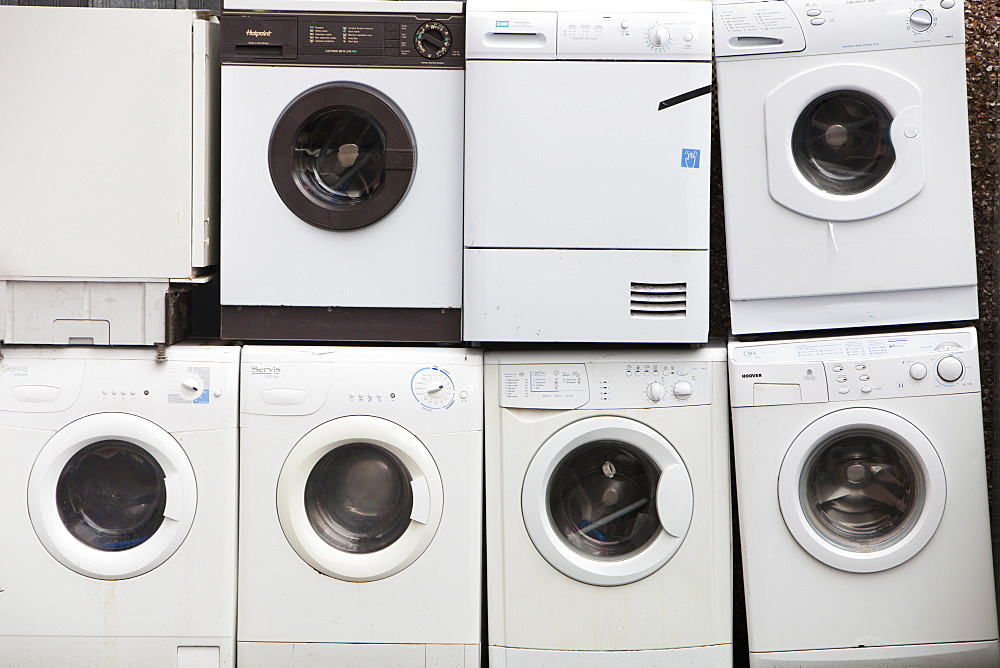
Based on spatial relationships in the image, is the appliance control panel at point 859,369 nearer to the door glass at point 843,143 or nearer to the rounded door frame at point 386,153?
the door glass at point 843,143

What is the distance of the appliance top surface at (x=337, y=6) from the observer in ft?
7.16

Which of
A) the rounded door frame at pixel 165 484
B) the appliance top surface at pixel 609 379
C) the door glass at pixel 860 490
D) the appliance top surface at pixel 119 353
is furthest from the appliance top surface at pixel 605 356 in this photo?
the rounded door frame at pixel 165 484

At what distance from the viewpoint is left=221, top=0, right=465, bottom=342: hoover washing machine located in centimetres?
219

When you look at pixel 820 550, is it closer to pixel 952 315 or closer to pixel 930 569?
pixel 930 569

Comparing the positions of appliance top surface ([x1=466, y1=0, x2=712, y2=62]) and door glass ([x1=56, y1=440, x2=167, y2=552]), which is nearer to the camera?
appliance top surface ([x1=466, y1=0, x2=712, y2=62])

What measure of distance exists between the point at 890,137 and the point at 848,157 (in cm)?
11

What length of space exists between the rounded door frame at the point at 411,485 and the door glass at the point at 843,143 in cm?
118

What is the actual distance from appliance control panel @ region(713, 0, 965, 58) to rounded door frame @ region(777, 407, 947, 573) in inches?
34.6

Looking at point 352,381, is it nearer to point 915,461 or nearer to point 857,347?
point 857,347

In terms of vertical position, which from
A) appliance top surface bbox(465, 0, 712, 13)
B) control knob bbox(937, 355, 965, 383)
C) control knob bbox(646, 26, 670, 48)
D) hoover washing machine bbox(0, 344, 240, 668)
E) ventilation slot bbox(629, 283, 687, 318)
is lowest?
hoover washing machine bbox(0, 344, 240, 668)

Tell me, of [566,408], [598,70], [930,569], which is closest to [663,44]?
[598,70]

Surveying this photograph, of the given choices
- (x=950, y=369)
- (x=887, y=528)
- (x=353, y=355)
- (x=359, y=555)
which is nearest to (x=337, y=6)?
(x=353, y=355)

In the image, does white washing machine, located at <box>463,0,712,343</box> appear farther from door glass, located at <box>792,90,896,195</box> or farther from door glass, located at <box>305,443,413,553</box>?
door glass, located at <box>305,443,413,553</box>

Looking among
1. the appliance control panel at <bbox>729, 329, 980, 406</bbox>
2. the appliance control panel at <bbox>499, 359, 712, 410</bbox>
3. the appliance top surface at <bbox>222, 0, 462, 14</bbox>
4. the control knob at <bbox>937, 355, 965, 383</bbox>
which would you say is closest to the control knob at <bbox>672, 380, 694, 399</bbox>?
the appliance control panel at <bbox>499, 359, 712, 410</bbox>
